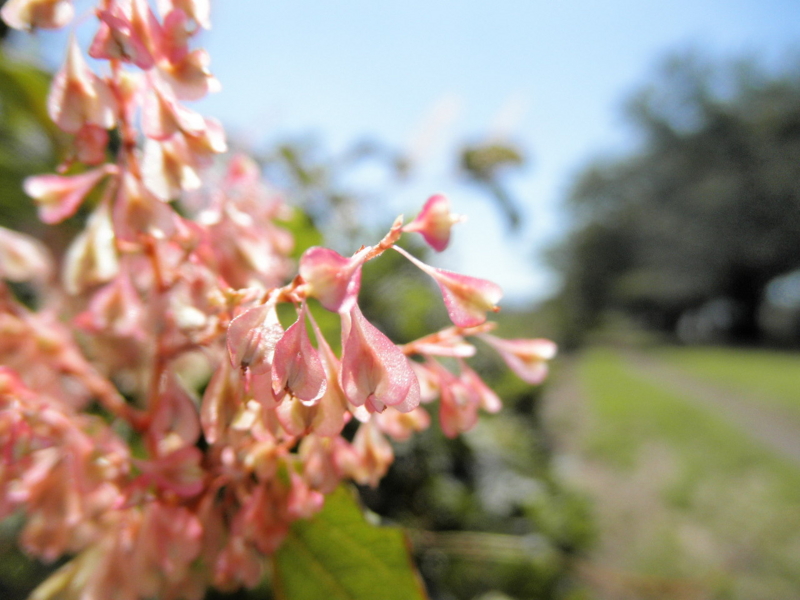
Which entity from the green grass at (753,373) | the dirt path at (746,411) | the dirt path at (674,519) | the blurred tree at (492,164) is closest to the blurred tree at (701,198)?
the green grass at (753,373)

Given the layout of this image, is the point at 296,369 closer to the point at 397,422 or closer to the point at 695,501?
the point at 397,422

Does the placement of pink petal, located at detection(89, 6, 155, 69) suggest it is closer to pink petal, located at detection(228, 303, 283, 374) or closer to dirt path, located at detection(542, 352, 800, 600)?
pink petal, located at detection(228, 303, 283, 374)

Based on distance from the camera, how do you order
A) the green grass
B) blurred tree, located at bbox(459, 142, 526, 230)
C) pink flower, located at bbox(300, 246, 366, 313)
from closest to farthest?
pink flower, located at bbox(300, 246, 366, 313), blurred tree, located at bbox(459, 142, 526, 230), the green grass

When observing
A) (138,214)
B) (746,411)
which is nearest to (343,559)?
(138,214)

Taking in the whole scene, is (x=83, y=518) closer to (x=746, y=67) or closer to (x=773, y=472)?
(x=773, y=472)

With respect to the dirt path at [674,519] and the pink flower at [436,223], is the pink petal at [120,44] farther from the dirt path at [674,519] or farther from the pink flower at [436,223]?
the dirt path at [674,519]

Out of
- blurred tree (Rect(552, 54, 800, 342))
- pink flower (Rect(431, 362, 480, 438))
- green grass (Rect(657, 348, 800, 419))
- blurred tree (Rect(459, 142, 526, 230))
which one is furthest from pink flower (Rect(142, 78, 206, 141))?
blurred tree (Rect(552, 54, 800, 342))

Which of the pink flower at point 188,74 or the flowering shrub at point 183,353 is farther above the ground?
the pink flower at point 188,74
